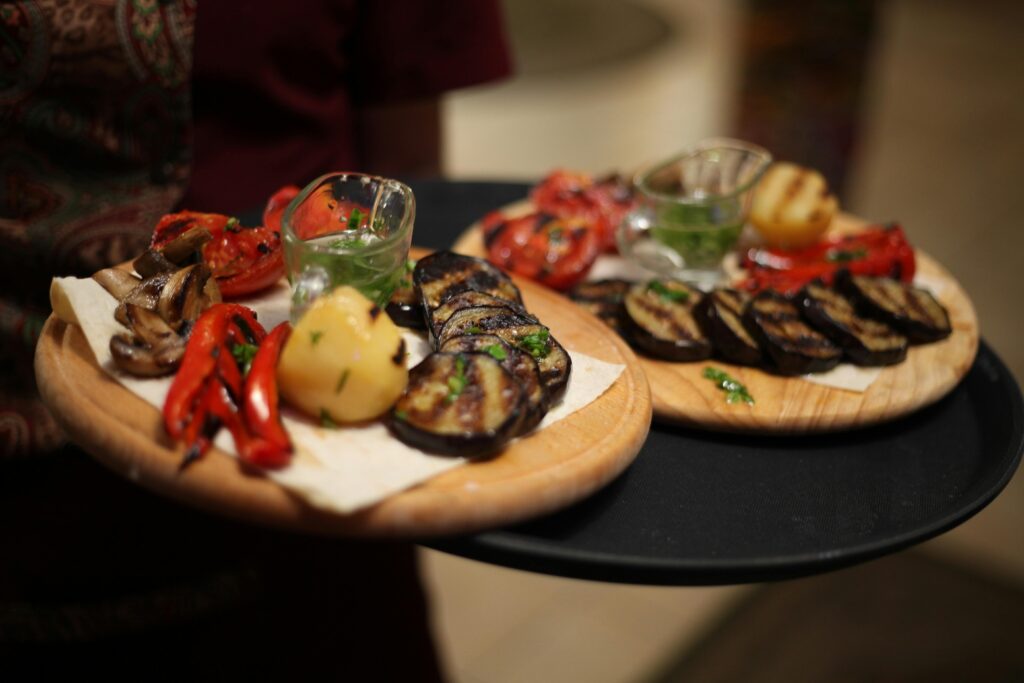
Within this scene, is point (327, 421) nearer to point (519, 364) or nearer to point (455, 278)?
point (519, 364)

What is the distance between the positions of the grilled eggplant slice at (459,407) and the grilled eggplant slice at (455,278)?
255 millimetres

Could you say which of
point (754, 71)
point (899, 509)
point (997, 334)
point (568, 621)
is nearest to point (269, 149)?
point (899, 509)

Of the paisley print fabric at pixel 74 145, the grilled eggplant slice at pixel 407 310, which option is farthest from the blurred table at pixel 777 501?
the paisley print fabric at pixel 74 145

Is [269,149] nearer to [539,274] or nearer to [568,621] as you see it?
[539,274]

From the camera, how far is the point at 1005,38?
1043cm

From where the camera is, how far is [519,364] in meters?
1.67

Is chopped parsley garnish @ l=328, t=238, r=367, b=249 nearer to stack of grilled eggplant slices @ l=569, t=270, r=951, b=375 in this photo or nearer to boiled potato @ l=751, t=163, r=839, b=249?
stack of grilled eggplant slices @ l=569, t=270, r=951, b=375

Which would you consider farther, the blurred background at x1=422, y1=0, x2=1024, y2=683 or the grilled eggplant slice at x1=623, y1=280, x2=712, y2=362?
the blurred background at x1=422, y1=0, x2=1024, y2=683

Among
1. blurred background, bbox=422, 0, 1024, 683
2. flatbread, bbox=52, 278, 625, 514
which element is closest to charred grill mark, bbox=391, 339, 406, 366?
flatbread, bbox=52, 278, 625, 514

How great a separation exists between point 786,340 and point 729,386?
0.18m

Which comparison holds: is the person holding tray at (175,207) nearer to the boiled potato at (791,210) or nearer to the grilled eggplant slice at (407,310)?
the grilled eggplant slice at (407,310)

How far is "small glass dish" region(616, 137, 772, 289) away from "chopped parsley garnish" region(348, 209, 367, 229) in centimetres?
81

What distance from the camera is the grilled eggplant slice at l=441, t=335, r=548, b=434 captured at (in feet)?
5.21

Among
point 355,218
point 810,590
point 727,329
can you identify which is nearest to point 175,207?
point 355,218
